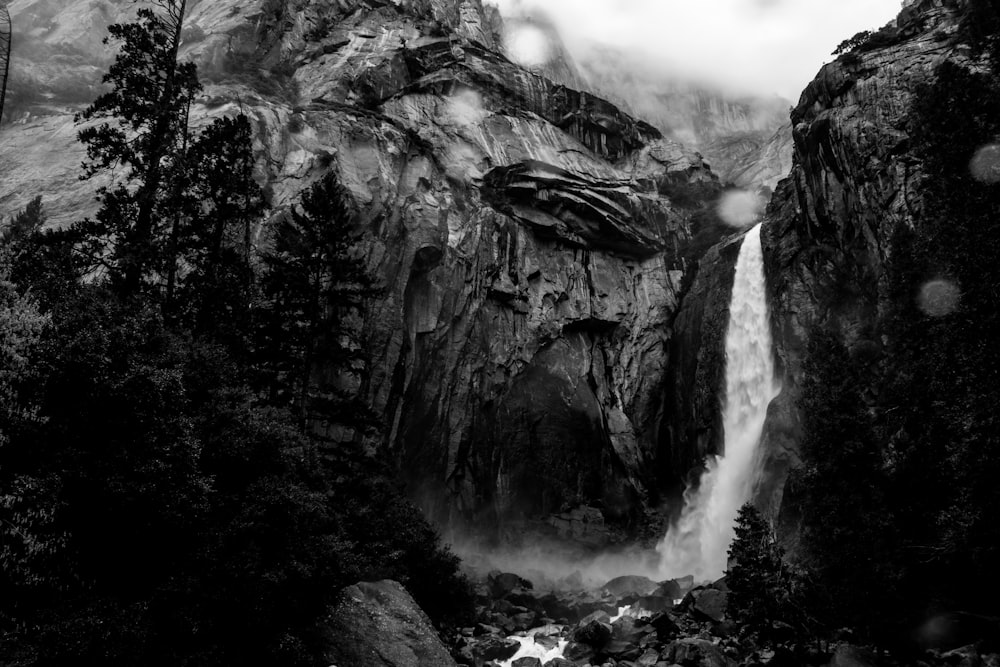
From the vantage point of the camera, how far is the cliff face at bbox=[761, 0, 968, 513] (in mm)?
28672

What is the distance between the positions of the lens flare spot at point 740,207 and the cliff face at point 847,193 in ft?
53.2

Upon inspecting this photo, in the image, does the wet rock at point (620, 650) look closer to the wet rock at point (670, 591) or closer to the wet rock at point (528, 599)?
the wet rock at point (670, 591)

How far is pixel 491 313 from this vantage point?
40125 millimetres

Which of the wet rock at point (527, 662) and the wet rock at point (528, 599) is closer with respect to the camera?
the wet rock at point (527, 662)

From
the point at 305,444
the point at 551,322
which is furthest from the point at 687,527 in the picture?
the point at 305,444

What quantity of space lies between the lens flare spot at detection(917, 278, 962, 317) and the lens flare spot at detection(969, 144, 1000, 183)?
7.62 ft

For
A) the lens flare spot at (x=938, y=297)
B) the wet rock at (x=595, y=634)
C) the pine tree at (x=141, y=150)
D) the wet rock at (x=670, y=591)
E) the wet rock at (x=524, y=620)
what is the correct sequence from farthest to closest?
1. the wet rock at (x=670, y=591)
2. the wet rock at (x=524, y=620)
3. the wet rock at (x=595, y=634)
4. the pine tree at (x=141, y=150)
5. the lens flare spot at (x=938, y=297)

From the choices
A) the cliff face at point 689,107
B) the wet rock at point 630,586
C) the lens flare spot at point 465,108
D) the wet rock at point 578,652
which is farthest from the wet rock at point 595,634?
the cliff face at point 689,107

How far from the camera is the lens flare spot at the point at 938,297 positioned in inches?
535

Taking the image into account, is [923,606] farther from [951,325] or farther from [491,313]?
[491,313]

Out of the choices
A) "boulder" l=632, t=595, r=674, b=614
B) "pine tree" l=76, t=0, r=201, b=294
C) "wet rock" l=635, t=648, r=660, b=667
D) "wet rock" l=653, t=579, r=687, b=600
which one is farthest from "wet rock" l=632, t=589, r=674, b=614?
"pine tree" l=76, t=0, r=201, b=294

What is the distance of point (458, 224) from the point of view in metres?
40.1

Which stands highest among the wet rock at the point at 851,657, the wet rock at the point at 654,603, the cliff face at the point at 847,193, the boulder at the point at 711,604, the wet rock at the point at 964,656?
the cliff face at the point at 847,193

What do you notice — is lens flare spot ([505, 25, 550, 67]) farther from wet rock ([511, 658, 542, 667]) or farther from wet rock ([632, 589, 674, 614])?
wet rock ([511, 658, 542, 667])
